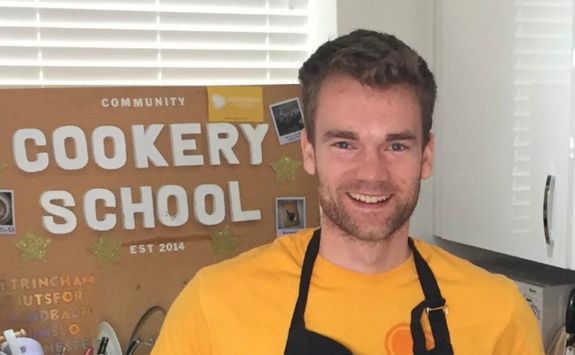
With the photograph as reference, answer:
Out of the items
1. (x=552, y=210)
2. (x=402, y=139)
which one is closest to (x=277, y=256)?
(x=402, y=139)

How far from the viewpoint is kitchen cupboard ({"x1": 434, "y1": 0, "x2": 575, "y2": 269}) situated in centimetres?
134

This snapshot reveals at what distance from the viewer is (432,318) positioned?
108 cm

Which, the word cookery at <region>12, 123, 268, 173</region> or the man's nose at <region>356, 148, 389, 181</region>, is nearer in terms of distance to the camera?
the man's nose at <region>356, 148, 389, 181</region>

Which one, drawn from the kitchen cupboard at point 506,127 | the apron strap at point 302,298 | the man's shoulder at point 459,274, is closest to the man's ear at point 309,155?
the apron strap at point 302,298

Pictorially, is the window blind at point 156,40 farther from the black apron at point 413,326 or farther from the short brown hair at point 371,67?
the black apron at point 413,326

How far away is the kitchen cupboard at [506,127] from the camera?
1344 millimetres

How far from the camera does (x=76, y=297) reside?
4.58ft

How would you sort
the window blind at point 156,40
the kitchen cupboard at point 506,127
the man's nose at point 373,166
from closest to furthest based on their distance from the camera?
the man's nose at point 373,166, the kitchen cupboard at point 506,127, the window blind at point 156,40

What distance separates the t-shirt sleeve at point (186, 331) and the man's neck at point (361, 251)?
0.22m

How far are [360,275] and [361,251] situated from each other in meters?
0.04

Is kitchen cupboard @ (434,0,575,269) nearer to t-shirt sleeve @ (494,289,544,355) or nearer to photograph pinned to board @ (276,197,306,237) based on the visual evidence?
t-shirt sleeve @ (494,289,544,355)

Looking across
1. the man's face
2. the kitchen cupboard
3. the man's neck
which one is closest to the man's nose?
the man's face

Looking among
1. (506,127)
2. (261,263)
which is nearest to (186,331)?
(261,263)

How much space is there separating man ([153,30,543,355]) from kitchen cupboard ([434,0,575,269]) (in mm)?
328
